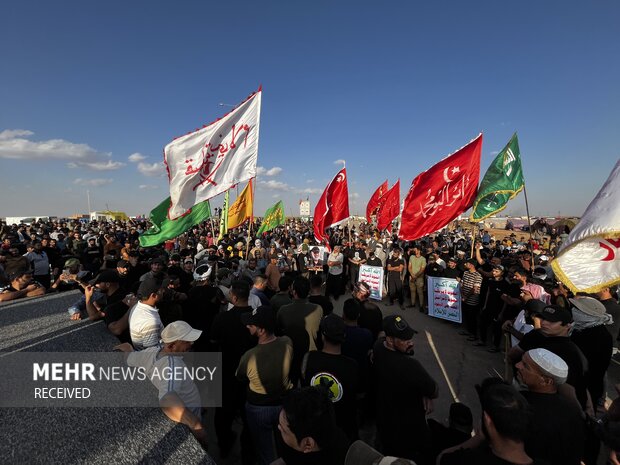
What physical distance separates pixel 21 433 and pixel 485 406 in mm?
2957

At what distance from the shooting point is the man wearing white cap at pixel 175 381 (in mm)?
2137

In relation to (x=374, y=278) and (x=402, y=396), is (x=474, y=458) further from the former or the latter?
(x=374, y=278)

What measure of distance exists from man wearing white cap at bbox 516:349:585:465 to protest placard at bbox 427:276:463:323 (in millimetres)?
5406

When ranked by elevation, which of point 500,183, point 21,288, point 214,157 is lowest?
point 21,288

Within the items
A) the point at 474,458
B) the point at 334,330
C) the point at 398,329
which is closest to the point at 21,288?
the point at 334,330

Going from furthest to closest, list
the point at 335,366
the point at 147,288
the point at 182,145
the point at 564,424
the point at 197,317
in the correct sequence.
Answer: the point at 182,145
the point at 197,317
the point at 147,288
the point at 335,366
the point at 564,424

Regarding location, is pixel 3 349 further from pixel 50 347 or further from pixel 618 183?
pixel 618 183

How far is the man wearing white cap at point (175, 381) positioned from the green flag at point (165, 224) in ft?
17.2

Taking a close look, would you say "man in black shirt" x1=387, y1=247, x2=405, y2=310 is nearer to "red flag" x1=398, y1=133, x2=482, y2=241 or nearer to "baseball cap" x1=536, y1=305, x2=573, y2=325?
"red flag" x1=398, y1=133, x2=482, y2=241

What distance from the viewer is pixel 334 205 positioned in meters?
8.88

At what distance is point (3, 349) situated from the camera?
2.97m

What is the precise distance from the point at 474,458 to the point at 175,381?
80.6 inches

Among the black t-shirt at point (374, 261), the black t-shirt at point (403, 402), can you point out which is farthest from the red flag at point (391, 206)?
the black t-shirt at point (403, 402)

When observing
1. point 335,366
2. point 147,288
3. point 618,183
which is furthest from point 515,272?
point 147,288
